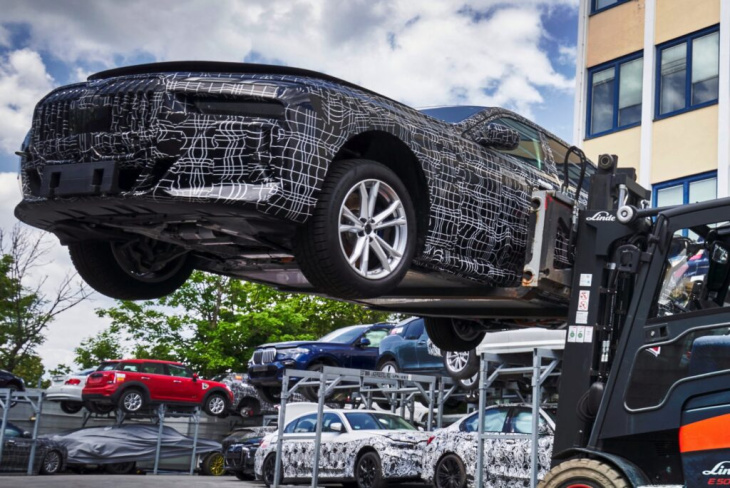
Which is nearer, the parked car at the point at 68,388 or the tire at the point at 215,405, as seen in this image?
the parked car at the point at 68,388

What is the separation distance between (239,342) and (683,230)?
33.8 metres

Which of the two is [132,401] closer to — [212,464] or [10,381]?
[212,464]

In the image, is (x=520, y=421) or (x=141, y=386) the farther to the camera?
(x=141, y=386)

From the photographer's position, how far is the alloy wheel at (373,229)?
5.25 meters

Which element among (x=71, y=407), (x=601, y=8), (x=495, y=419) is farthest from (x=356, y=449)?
(x=71, y=407)

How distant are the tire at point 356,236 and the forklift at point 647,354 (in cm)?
109

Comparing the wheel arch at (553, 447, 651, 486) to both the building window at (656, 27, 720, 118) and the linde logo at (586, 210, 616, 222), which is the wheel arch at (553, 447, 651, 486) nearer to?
the linde logo at (586, 210, 616, 222)

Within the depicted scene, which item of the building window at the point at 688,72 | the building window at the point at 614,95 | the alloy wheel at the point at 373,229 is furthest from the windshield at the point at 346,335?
the alloy wheel at the point at 373,229

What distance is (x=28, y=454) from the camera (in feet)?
70.1

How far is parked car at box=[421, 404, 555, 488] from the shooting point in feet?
41.8

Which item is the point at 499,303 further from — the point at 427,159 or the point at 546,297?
the point at 427,159

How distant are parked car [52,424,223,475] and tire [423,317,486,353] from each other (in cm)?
1575

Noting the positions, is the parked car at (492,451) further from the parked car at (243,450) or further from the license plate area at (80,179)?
the license plate area at (80,179)

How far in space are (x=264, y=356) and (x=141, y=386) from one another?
155 inches
